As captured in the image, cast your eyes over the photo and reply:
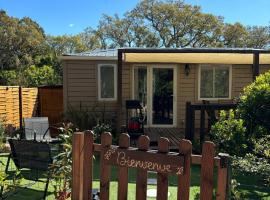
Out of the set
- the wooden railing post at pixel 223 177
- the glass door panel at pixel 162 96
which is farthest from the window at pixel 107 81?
the wooden railing post at pixel 223 177

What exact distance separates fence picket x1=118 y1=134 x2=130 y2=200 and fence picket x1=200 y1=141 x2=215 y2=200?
0.71 m

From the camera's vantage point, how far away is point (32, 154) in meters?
5.37

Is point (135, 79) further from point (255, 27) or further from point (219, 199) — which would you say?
point (255, 27)

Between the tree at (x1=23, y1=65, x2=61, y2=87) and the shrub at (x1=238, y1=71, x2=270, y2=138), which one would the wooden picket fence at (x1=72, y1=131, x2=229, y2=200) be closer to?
the shrub at (x1=238, y1=71, x2=270, y2=138)

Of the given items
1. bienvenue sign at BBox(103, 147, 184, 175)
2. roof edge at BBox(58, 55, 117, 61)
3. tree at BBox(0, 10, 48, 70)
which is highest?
tree at BBox(0, 10, 48, 70)

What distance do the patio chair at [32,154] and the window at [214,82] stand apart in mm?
7441

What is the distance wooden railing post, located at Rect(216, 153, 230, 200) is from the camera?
9.67ft

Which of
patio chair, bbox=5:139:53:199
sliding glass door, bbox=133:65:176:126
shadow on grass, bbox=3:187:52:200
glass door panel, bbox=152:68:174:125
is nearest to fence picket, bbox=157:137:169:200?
patio chair, bbox=5:139:53:199

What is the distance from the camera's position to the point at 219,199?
2990 mm

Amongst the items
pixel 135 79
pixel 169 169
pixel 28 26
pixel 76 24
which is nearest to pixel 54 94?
pixel 135 79

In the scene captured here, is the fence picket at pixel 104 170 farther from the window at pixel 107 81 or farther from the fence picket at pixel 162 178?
the window at pixel 107 81

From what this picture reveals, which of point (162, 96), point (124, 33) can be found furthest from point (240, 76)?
point (124, 33)

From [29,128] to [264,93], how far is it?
20.0 feet

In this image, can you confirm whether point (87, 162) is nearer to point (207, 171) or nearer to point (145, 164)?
point (145, 164)
